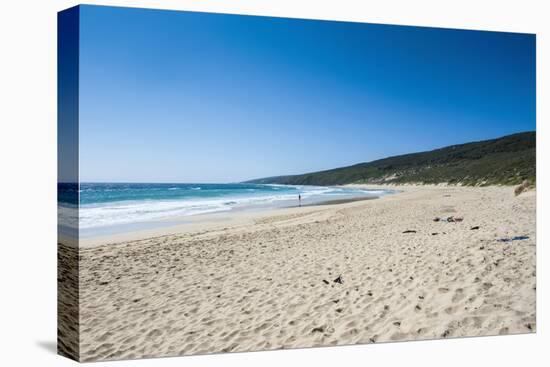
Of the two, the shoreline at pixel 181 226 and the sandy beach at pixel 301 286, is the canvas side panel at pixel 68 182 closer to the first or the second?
the sandy beach at pixel 301 286

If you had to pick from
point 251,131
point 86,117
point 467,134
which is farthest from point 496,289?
point 86,117

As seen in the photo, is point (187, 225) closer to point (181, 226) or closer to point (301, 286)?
point (181, 226)

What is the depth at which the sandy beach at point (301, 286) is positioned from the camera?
15.7 ft

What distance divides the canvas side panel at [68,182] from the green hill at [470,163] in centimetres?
262

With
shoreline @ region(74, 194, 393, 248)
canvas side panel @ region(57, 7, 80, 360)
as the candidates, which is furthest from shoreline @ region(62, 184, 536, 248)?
canvas side panel @ region(57, 7, 80, 360)

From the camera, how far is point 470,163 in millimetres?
7453

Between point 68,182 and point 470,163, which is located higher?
point 470,163

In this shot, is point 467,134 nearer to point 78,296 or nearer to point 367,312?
point 367,312

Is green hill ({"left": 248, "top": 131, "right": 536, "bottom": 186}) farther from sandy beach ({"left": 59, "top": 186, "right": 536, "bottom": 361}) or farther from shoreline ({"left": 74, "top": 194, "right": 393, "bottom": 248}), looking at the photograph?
shoreline ({"left": 74, "top": 194, "right": 393, "bottom": 248})

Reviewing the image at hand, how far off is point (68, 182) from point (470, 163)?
6393mm

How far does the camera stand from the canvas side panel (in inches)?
185

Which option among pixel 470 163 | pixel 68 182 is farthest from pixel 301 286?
pixel 470 163

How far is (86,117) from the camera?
183 inches

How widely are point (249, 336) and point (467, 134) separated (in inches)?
176
